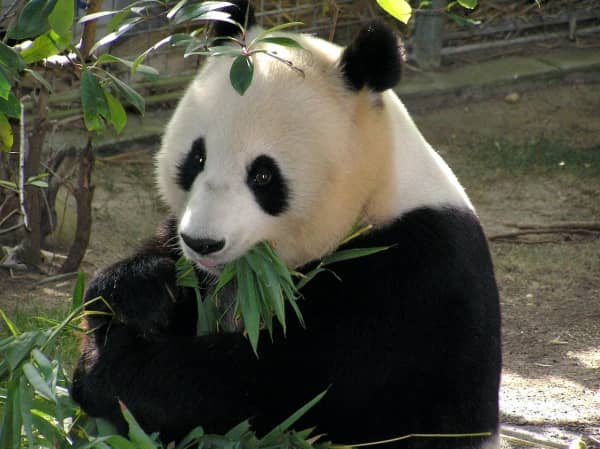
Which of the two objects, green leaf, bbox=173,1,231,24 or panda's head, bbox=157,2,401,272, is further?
panda's head, bbox=157,2,401,272

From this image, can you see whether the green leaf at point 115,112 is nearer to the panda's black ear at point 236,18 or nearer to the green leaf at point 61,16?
the panda's black ear at point 236,18

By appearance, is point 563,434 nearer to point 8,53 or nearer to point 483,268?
point 483,268

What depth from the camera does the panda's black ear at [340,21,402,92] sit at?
3.07m

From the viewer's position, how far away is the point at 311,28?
323 inches

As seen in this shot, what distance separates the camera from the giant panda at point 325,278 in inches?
120

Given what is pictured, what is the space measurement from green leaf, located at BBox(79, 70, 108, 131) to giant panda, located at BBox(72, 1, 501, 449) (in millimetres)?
237

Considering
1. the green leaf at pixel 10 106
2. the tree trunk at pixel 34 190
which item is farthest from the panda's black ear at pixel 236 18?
the tree trunk at pixel 34 190

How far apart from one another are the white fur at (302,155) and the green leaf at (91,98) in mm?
229

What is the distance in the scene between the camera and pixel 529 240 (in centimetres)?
633

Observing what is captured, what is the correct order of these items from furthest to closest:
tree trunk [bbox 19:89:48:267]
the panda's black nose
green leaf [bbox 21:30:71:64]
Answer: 1. tree trunk [bbox 19:89:48:267]
2. green leaf [bbox 21:30:71:64]
3. the panda's black nose

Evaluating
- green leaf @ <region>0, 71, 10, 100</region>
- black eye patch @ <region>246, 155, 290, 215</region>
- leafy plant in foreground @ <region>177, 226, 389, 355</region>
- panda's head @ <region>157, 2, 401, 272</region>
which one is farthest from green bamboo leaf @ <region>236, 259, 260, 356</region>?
green leaf @ <region>0, 71, 10, 100</region>

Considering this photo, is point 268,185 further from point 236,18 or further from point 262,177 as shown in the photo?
point 236,18

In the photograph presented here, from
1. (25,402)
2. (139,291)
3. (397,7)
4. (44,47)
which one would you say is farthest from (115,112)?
(397,7)

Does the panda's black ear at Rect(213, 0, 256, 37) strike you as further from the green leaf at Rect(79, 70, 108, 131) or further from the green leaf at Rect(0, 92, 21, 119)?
the green leaf at Rect(0, 92, 21, 119)
